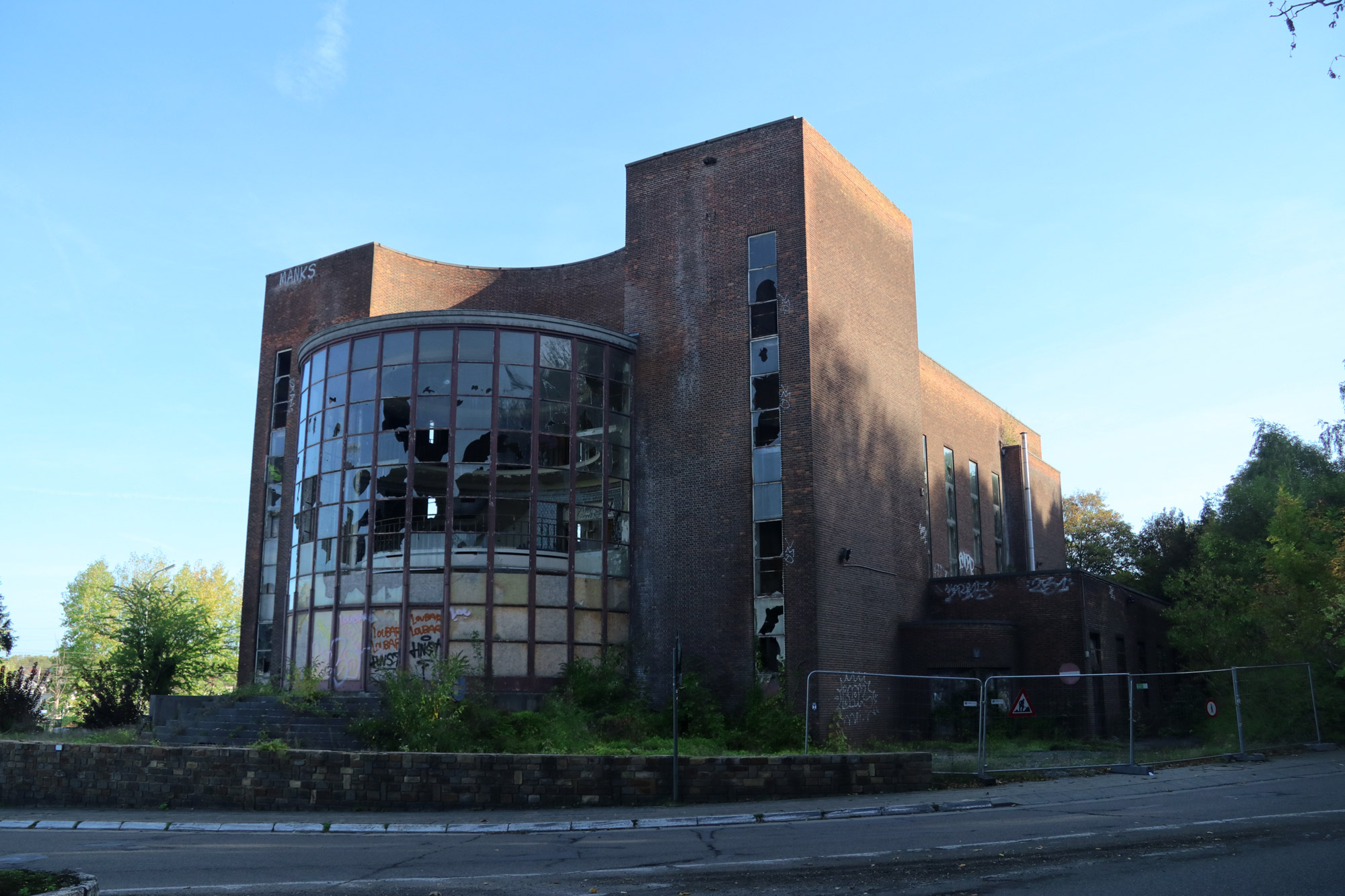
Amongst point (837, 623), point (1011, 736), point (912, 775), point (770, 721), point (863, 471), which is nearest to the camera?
point (912, 775)

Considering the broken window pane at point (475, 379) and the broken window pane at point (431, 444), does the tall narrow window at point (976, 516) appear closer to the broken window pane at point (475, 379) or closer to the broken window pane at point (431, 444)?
the broken window pane at point (475, 379)

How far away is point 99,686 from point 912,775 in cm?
2274

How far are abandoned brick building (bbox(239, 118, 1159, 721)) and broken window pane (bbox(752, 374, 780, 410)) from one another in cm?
7

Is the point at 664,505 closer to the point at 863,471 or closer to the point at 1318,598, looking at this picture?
the point at 863,471

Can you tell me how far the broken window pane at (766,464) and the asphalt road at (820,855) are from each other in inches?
453

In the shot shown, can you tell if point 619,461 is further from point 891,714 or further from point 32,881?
point 32,881

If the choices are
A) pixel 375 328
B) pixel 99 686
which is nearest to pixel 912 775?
pixel 375 328

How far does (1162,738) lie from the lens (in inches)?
1110

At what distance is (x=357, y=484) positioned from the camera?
25.3 meters

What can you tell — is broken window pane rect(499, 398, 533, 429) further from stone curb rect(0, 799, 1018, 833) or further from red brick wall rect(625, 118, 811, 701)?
stone curb rect(0, 799, 1018, 833)

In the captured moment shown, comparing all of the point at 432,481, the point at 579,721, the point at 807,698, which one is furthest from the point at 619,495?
the point at 807,698

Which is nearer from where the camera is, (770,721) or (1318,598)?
(770,721)

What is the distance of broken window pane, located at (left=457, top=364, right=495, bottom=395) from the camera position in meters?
25.4

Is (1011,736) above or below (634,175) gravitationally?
below
